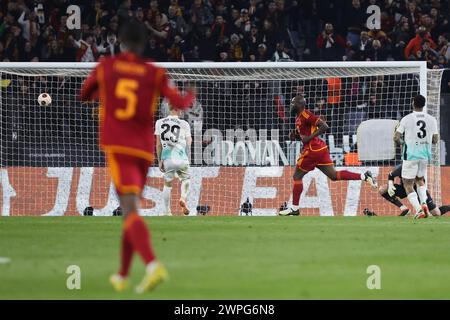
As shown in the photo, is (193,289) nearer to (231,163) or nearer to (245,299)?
(245,299)

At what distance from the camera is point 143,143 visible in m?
9.55

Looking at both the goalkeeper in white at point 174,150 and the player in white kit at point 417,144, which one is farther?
the goalkeeper in white at point 174,150

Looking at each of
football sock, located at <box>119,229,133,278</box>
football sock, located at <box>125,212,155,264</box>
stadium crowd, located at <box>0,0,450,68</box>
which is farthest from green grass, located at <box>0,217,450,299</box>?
stadium crowd, located at <box>0,0,450,68</box>

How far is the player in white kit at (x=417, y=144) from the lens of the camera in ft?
64.1

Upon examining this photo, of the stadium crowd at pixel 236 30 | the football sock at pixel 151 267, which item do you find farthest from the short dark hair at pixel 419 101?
the football sock at pixel 151 267

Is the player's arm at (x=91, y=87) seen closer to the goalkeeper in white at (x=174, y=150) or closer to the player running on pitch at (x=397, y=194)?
the goalkeeper in white at (x=174, y=150)

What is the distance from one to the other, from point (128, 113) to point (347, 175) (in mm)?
11573

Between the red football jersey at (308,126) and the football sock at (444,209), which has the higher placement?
the red football jersey at (308,126)

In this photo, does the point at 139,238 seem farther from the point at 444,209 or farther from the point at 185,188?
the point at 444,209

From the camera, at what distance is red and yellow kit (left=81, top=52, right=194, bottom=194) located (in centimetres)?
943

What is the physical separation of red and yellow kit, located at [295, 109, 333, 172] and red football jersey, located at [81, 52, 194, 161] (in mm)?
10833

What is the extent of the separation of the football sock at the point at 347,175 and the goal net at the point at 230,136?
1401mm

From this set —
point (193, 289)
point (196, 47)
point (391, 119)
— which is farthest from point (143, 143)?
point (196, 47)

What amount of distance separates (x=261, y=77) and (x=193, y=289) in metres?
13.6
